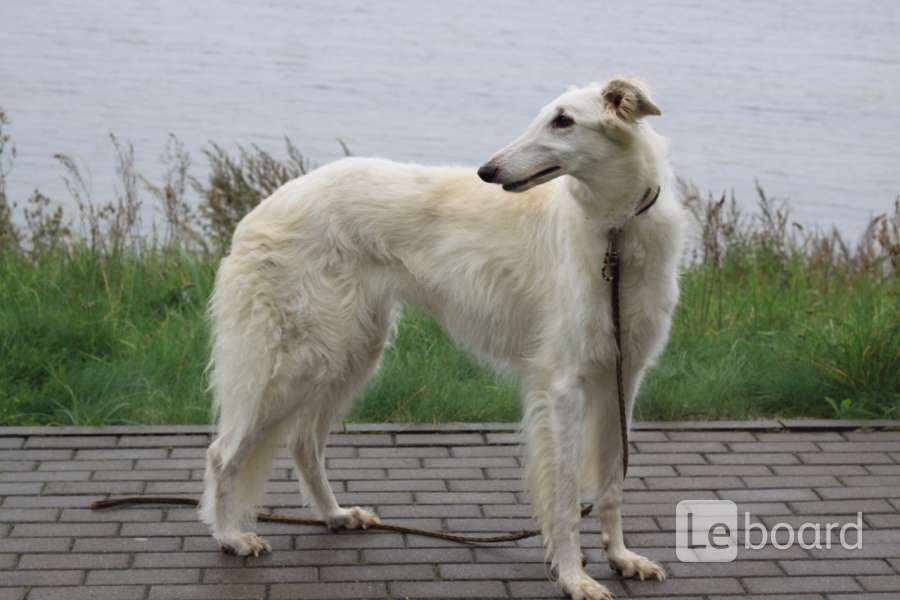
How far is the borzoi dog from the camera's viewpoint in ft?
14.6

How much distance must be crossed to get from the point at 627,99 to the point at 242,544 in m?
2.04

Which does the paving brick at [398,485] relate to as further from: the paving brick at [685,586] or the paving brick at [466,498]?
the paving brick at [685,586]

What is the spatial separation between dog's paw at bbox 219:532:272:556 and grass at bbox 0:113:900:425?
147cm

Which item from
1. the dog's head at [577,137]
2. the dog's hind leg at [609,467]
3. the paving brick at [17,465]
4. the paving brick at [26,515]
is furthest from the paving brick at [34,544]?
the dog's head at [577,137]

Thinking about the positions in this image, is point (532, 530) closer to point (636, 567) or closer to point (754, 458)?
point (636, 567)

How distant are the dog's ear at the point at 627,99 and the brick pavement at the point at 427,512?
160 cm

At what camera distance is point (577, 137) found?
4.25 metres

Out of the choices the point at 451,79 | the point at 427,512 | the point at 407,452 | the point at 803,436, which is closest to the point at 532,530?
the point at 427,512

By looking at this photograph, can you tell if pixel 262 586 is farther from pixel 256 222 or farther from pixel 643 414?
pixel 643 414

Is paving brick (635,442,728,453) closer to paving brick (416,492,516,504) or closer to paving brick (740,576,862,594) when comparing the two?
paving brick (416,492,516,504)

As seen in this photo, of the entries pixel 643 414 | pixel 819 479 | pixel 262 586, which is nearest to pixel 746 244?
pixel 643 414

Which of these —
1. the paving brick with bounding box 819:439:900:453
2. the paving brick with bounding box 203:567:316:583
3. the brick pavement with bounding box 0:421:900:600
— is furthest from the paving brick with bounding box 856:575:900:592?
the paving brick with bounding box 203:567:316:583

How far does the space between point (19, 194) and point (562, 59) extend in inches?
373

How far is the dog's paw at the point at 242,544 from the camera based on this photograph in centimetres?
467
